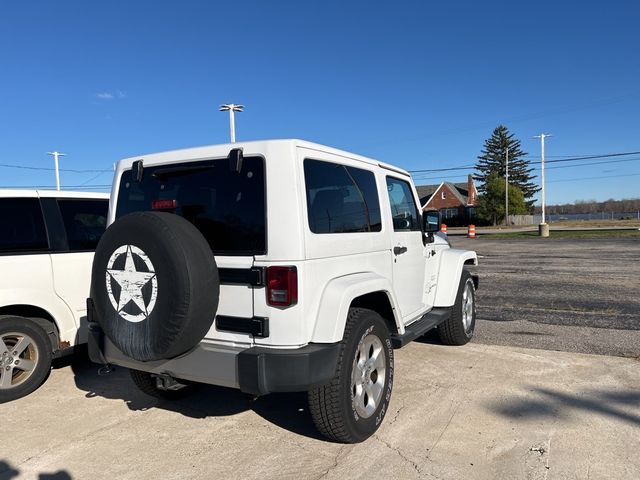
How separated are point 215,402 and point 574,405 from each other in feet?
10.0

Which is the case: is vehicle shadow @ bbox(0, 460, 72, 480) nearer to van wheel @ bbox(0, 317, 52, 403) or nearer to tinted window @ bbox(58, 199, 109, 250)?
van wheel @ bbox(0, 317, 52, 403)

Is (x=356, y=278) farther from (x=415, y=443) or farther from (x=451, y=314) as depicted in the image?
(x=451, y=314)

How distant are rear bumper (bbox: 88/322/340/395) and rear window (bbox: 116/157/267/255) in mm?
→ 638

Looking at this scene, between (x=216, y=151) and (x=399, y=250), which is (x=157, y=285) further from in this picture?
(x=399, y=250)

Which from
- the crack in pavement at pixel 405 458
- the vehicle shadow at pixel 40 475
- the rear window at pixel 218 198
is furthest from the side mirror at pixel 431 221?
the vehicle shadow at pixel 40 475

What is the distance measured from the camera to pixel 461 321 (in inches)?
224

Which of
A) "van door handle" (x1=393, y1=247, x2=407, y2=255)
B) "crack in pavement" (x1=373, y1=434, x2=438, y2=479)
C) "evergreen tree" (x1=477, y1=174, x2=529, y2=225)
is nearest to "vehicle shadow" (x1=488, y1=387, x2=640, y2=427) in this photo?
"crack in pavement" (x1=373, y1=434, x2=438, y2=479)

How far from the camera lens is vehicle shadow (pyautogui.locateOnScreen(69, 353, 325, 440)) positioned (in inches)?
152

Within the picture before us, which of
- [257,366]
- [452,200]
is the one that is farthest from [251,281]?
[452,200]

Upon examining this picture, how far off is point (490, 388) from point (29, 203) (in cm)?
477

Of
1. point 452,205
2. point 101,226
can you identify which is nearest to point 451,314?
point 101,226

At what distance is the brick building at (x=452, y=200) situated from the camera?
7096 cm

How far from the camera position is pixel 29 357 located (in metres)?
4.50

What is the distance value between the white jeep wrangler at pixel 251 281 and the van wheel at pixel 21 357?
3.87 ft
